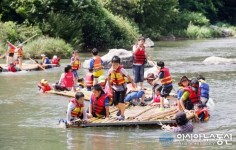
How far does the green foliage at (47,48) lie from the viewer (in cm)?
3155

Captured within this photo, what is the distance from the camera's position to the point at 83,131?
12.9 meters

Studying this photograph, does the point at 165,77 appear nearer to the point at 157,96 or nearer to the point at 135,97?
the point at 157,96

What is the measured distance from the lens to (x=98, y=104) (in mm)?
13312

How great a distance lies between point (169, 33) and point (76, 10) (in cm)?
1791

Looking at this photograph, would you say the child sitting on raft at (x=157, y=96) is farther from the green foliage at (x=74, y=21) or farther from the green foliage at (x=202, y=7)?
the green foliage at (x=202, y=7)

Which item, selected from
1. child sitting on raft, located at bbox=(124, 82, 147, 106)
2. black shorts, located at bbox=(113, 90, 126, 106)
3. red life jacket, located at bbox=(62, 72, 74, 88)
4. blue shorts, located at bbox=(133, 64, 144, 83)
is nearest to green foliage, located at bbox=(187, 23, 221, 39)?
red life jacket, located at bbox=(62, 72, 74, 88)

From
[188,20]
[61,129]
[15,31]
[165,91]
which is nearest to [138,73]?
[165,91]

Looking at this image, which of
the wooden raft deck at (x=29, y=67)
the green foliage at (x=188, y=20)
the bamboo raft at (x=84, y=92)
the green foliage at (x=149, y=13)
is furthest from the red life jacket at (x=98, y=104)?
the green foliage at (x=188, y=20)

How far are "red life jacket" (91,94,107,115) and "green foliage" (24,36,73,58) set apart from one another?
707 inches

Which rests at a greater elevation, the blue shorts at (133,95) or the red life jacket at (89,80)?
the red life jacket at (89,80)

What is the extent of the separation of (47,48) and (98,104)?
19.3 metres

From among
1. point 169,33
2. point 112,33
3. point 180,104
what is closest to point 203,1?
point 169,33

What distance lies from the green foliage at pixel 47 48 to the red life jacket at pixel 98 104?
1795 cm

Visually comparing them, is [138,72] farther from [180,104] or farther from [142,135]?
[142,135]
